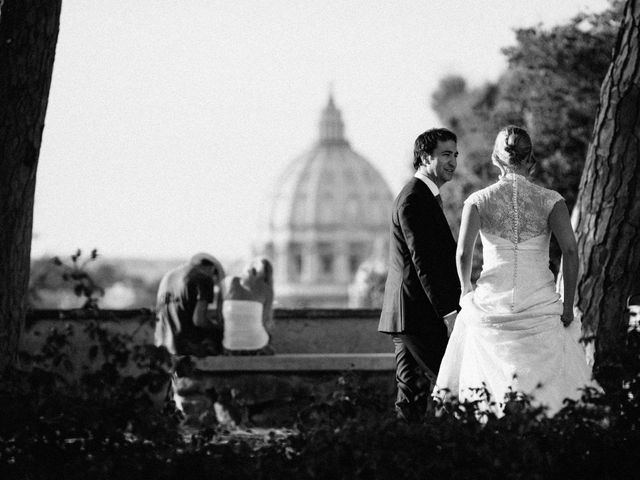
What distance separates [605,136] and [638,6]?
2.30 ft

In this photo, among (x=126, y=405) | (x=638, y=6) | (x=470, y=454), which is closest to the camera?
(x=470, y=454)

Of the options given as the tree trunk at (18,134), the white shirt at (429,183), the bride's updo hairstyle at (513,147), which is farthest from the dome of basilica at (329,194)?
the tree trunk at (18,134)

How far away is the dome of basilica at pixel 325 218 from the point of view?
440ft

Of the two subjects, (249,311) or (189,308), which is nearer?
(189,308)

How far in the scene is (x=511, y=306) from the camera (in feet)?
18.9

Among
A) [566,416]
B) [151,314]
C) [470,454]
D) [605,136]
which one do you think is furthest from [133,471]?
[605,136]

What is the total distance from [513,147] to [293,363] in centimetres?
469

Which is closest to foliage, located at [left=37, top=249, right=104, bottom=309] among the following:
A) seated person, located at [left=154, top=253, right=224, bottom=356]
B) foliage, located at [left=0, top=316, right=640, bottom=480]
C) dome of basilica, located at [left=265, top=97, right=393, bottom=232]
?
foliage, located at [left=0, top=316, right=640, bottom=480]

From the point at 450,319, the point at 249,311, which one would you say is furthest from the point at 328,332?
the point at 450,319

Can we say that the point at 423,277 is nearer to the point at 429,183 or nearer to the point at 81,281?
the point at 429,183

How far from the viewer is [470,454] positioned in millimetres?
4148

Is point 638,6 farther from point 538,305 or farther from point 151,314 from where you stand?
point 151,314

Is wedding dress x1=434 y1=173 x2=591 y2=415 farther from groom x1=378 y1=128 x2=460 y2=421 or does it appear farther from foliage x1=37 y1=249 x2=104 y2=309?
foliage x1=37 y1=249 x2=104 y2=309

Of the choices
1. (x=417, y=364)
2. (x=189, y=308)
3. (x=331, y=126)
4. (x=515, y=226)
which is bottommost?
(x=417, y=364)
